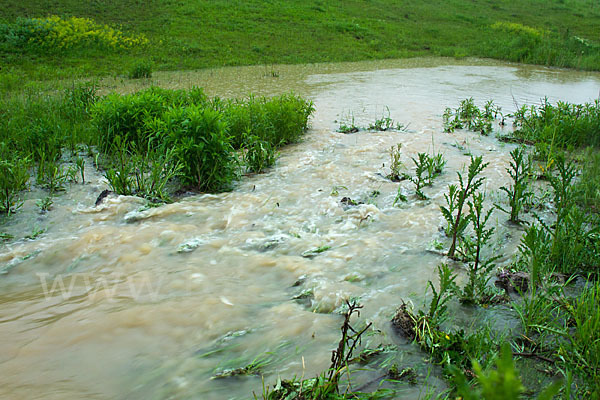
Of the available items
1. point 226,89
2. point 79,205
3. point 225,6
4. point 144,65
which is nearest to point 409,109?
point 226,89

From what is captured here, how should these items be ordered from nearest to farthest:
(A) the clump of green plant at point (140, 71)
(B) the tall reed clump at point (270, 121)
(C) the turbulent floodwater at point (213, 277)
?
(C) the turbulent floodwater at point (213, 277) < (B) the tall reed clump at point (270, 121) < (A) the clump of green plant at point (140, 71)

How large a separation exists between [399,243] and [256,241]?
1.47 m

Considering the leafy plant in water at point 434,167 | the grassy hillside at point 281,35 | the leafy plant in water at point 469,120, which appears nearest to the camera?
the leafy plant in water at point 434,167

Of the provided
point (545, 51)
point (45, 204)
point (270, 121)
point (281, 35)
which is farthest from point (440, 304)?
point (545, 51)

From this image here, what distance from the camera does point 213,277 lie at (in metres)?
3.82

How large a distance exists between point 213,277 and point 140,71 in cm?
1275

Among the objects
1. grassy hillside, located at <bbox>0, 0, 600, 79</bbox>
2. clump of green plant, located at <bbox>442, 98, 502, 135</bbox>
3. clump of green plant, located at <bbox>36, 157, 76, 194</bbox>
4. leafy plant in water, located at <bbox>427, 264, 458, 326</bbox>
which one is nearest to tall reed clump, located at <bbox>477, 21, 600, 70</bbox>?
grassy hillside, located at <bbox>0, 0, 600, 79</bbox>

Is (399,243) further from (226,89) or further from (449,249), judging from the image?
(226,89)

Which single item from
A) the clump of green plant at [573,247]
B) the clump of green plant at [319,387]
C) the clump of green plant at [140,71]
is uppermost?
the clump of green plant at [140,71]

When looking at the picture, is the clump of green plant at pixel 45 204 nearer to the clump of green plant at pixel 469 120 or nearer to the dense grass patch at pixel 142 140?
the dense grass patch at pixel 142 140

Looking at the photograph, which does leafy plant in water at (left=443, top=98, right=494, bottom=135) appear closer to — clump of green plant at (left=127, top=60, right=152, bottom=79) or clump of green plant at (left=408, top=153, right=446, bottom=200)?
clump of green plant at (left=408, top=153, right=446, bottom=200)

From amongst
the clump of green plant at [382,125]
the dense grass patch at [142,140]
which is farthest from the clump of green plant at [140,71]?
the clump of green plant at [382,125]

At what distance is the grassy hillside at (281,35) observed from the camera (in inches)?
663

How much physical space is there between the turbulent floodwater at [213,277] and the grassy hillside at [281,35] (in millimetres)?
11669
